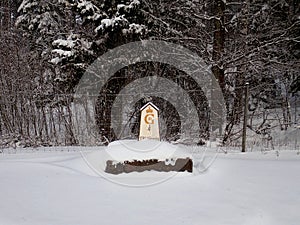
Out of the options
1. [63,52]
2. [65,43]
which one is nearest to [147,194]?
[63,52]

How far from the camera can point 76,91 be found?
9109 millimetres

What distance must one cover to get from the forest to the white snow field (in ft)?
11.2

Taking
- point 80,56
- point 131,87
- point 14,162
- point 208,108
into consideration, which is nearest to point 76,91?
point 80,56

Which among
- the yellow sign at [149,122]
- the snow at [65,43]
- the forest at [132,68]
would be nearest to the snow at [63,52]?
the forest at [132,68]

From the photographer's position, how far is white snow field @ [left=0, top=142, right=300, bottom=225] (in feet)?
9.27

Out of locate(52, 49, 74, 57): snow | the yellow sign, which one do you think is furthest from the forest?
the yellow sign

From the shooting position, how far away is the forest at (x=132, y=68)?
26.9 ft

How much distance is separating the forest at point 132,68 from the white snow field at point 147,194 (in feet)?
11.2

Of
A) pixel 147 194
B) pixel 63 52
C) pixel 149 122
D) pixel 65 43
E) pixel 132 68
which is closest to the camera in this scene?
pixel 147 194

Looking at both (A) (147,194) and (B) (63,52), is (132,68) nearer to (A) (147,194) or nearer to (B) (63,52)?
(B) (63,52)

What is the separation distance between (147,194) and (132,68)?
6384 millimetres

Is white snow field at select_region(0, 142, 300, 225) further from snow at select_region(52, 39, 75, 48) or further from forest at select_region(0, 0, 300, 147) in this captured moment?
snow at select_region(52, 39, 75, 48)

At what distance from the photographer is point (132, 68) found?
30.9 ft

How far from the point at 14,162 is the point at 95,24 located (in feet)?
17.1
